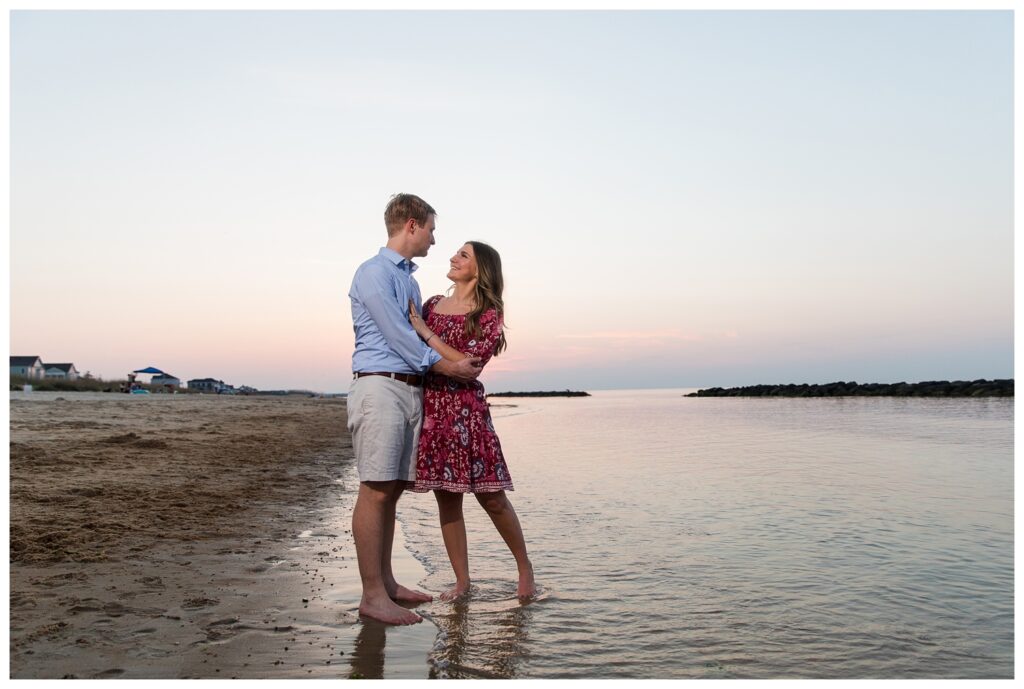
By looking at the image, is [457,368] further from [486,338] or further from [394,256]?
[394,256]

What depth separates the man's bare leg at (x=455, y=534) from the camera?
464 centimetres

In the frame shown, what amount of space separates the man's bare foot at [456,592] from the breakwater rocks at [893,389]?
50.2 meters

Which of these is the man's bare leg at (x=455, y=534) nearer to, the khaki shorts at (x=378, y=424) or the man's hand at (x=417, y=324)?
the khaki shorts at (x=378, y=424)

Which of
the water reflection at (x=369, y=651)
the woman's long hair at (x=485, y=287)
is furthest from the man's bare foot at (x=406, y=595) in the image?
the woman's long hair at (x=485, y=287)

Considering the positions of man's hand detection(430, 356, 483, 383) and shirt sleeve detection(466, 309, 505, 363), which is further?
shirt sleeve detection(466, 309, 505, 363)

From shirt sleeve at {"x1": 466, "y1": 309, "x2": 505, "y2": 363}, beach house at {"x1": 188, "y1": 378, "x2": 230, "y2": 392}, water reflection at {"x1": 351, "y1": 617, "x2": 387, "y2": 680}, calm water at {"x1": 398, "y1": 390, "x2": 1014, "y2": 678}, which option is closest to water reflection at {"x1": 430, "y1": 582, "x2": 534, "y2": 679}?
calm water at {"x1": 398, "y1": 390, "x2": 1014, "y2": 678}

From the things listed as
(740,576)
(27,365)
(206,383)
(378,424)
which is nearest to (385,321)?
(378,424)

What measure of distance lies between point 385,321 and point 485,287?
0.65 m

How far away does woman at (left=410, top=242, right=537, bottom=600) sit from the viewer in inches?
175

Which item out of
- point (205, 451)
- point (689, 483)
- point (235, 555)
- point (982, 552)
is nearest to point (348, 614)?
point (235, 555)

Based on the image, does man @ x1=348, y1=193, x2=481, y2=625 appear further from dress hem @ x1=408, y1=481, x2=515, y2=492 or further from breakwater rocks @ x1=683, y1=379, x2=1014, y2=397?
breakwater rocks @ x1=683, y1=379, x2=1014, y2=397

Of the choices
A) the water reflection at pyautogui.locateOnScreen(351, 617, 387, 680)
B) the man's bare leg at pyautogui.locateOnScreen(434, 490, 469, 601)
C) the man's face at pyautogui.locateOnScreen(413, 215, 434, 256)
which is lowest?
the water reflection at pyautogui.locateOnScreen(351, 617, 387, 680)
